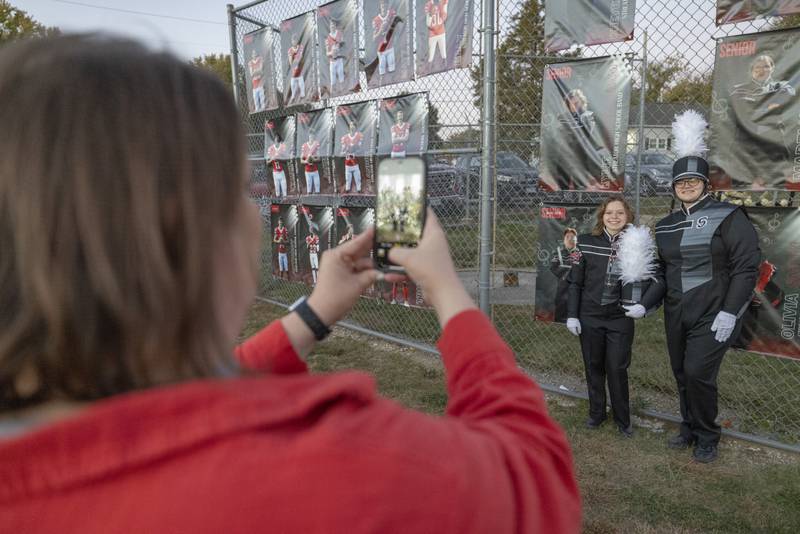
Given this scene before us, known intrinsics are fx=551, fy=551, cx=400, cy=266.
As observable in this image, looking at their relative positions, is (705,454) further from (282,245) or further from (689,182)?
(282,245)

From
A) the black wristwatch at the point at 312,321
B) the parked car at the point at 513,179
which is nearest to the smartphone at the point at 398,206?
the black wristwatch at the point at 312,321

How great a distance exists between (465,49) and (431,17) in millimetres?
502

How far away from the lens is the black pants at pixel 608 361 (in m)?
4.14

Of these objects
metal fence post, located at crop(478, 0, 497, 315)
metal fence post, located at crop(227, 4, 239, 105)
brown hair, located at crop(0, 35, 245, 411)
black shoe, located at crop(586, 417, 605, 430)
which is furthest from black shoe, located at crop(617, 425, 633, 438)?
metal fence post, located at crop(227, 4, 239, 105)

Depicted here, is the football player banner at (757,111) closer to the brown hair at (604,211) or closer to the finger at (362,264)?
the brown hair at (604,211)

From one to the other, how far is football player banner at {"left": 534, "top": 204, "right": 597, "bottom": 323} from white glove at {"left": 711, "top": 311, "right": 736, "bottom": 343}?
3.61 feet

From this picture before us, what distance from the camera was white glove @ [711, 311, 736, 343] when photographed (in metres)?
3.57

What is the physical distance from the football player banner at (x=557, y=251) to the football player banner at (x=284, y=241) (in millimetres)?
3021

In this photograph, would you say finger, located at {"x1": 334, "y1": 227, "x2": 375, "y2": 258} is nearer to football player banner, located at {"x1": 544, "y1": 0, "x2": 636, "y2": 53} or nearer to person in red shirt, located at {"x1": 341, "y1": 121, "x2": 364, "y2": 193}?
football player banner, located at {"x1": 544, "y1": 0, "x2": 636, "y2": 53}

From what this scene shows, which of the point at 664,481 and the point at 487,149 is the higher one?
the point at 487,149

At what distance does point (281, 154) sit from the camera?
6.50 meters

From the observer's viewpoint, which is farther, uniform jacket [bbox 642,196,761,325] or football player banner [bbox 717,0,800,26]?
uniform jacket [bbox 642,196,761,325]

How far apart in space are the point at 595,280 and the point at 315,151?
3.29m

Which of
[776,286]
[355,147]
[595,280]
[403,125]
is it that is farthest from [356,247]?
[355,147]
